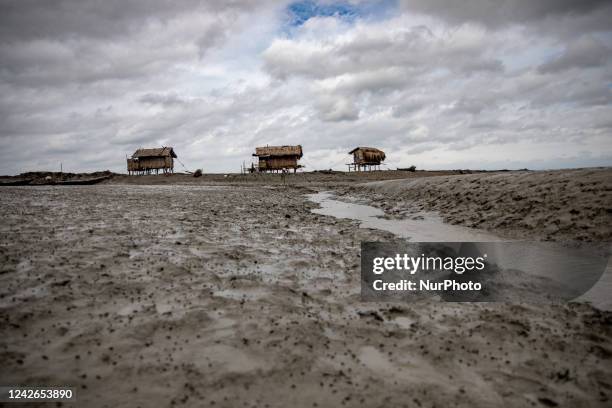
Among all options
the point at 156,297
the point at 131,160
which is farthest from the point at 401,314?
the point at 131,160

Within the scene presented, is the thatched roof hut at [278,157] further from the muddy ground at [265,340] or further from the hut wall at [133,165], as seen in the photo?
the muddy ground at [265,340]

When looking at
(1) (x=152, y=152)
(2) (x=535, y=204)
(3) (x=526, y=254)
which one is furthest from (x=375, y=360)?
(1) (x=152, y=152)

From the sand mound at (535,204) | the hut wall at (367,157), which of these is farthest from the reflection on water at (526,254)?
the hut wall at (367,157)

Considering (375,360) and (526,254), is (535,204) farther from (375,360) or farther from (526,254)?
(375,360)

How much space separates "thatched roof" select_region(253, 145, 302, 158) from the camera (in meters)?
54.2

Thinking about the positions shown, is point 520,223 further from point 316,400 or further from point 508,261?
point 316,400

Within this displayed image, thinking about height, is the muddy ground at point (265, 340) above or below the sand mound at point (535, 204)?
below

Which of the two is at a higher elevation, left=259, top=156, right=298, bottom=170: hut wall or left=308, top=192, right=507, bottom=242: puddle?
left=259, top=156, right=298, bottom=170: hut wall

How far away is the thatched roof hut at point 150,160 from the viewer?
Answer: 56.6 metres

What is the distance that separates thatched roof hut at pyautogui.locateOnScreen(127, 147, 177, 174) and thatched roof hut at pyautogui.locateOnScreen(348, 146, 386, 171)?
105 feet

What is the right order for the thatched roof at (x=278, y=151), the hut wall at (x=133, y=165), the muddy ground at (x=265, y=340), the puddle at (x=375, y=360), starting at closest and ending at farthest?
the muddy ground at (x=265, y=340) → the puddle at (x=375, y=360) → the thatched roof at (x=278, y=151) → the hut wall at (x=133, y=165)

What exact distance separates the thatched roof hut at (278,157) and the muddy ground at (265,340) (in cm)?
4921

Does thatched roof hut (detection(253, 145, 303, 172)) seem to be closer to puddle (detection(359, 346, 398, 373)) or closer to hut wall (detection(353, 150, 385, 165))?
hut wall (detection(353, 150, 385, 165))

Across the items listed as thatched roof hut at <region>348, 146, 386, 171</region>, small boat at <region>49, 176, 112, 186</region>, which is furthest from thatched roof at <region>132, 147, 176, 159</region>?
thatched roof hut at <region>348, 146, 386, 171</region>
